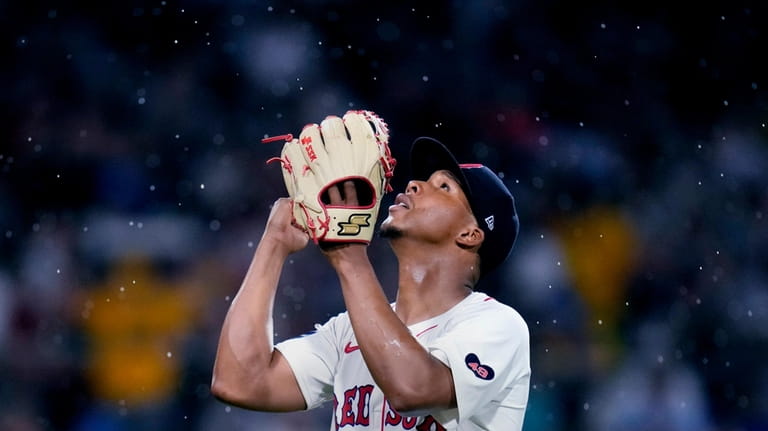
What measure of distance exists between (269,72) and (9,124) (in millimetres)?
1668

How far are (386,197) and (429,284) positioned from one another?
2849mm

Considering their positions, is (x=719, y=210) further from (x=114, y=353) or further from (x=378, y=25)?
(x=114, y=353)

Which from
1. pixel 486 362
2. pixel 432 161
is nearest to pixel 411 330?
pixel 486 362

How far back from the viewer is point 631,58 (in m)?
7.03

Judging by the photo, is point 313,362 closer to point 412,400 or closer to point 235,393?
point 235,393

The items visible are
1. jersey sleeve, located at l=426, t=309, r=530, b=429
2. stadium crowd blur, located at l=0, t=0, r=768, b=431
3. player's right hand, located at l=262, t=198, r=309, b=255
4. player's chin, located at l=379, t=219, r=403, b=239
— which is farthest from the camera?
stadium crowd blur, located at l=0, t=0, r=768, b=431

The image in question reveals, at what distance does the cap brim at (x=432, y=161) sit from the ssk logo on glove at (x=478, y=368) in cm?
77

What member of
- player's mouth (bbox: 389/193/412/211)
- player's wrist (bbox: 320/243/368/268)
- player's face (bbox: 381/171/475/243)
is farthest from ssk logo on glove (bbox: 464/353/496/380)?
player's mouth (bbox: 389/193/412/211)

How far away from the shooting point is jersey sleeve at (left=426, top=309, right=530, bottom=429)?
7.61 ft

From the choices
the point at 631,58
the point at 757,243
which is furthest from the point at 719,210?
the point at 631,58

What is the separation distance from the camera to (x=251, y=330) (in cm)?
271

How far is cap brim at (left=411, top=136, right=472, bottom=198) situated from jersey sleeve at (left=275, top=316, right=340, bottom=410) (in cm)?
66

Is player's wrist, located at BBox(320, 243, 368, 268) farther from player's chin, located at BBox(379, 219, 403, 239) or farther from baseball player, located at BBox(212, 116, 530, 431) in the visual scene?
player's chin, located at BBox(379, 219, 403, 239)

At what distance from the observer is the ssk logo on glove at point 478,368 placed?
7.66 ft
